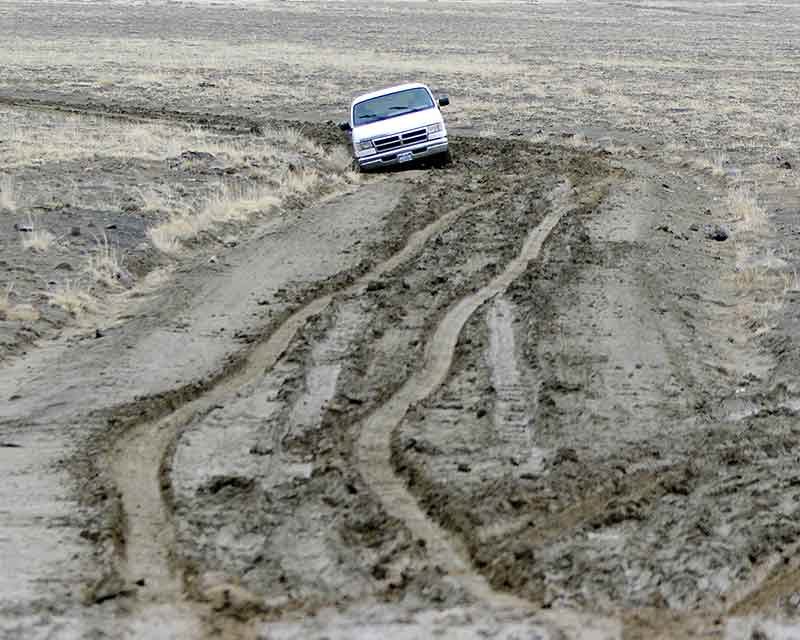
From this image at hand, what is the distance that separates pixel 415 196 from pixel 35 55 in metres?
39.5

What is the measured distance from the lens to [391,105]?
21047 mm

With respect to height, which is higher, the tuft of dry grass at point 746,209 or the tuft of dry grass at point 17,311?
the tuft of dry grass at point 746,209

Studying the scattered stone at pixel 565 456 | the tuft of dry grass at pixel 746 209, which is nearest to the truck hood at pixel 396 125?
the tuft of dry grass at pixel 746 209

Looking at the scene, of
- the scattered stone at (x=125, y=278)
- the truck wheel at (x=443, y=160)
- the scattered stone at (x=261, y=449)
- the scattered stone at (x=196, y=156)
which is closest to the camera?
the scattered stone at (x=261, y=449)

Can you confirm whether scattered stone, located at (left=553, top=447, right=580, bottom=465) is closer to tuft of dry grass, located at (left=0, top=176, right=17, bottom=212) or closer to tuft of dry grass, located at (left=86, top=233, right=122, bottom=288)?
tuft of dry grass, located at (left=86, top=233, right=122, bottom=288)

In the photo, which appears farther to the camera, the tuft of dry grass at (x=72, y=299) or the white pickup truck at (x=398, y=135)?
the white pickup truck at (x=398, y=135)

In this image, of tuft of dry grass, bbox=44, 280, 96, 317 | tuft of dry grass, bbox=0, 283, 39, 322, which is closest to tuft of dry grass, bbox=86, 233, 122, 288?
tuft of dry grass, bbox=44, 280, 96, 317

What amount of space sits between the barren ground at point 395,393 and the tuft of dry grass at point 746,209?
66 millimetres

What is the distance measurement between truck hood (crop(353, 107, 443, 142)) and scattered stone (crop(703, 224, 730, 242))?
7229 mm

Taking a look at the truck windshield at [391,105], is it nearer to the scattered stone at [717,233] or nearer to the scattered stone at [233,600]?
the scattered stone at [717,233]

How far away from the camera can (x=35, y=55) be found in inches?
1992

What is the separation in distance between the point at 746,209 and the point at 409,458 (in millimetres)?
10449

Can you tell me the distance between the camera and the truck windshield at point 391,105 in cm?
2084

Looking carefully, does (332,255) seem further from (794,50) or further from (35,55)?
(794,50)
